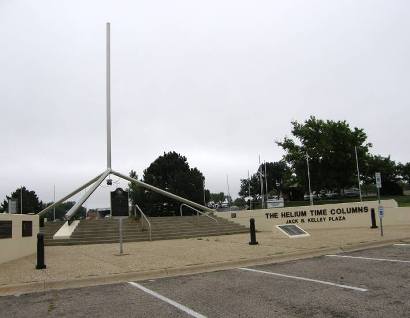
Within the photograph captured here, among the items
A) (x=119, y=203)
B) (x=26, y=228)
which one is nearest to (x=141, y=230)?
(x=26, y=228)

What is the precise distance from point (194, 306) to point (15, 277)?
16.9ft

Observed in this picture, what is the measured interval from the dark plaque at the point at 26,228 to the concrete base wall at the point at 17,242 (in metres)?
0.12

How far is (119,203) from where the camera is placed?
1495 cm

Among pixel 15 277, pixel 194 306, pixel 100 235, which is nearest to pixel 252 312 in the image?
pixel 194 306

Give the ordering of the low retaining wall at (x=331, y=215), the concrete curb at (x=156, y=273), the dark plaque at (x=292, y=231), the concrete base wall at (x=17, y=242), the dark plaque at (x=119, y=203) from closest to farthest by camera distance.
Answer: the concrete curb at (x=156, y=273) → the concrete base wall at (x=17, y=242) → the dark plaque at (x=119, y=203) → the dark plaque at (x=292, y=231) → the low retaining wall at (x=331, y=215)

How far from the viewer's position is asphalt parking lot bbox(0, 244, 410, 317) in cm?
651

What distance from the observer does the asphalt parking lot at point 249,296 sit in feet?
21.4

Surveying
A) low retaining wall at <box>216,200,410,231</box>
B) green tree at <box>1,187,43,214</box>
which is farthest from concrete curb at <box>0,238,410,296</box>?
green tree at <box>1,187,43,214</box>

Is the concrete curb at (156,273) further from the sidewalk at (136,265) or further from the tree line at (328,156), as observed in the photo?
the tree line at (328,156)

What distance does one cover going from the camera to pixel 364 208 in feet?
82.5

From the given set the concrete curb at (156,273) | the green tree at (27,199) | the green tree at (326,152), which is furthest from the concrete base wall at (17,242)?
the green tree at (27,199)

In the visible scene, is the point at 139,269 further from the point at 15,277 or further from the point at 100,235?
the point at 100,235

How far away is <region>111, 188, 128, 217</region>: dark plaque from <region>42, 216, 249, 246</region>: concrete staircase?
7.19 metres

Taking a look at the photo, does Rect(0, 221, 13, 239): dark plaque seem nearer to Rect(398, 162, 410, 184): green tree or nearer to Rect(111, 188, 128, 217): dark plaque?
Rect(111, 188, 128, 217): dark plaque
